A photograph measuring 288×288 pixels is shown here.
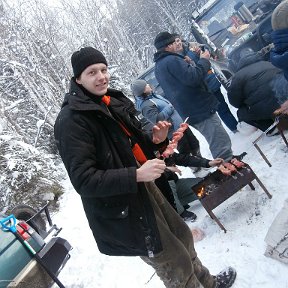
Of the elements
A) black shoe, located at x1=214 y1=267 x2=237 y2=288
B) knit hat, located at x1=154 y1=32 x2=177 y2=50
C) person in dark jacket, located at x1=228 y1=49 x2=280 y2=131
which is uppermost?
knit hat, located at x1=154 y1=32 x2=177 y2=50

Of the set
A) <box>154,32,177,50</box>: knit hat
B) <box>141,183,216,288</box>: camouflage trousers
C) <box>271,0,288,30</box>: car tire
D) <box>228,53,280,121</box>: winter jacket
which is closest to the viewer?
<box>141,183,216,288</box>: camouflage trousers

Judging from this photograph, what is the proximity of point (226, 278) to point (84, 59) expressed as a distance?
2245 mm

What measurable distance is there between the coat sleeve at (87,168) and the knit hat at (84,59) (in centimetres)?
34

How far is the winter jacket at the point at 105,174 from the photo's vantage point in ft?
6.68

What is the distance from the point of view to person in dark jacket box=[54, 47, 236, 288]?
6.70 feet

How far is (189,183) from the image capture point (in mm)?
4719

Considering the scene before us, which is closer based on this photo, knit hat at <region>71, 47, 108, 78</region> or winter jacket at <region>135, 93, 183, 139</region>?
knit hat at <region>71, 47, 108, 78</region>

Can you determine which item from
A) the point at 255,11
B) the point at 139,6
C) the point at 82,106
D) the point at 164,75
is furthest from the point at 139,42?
the point at 82,106

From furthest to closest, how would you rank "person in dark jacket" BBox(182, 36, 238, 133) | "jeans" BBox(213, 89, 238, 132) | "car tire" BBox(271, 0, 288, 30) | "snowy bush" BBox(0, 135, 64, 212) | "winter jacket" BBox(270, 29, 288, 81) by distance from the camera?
"snowy bush" BBox(0, 135, 64, 212) → "jeans" BBox(213, 89, 238, 132) → "person in dark jacket" BBox(182, 36, 238, 133) → "winter jacket" BBox(270, 29, 288, 81) → "car tire" BBox(271, 0, 288, 30)

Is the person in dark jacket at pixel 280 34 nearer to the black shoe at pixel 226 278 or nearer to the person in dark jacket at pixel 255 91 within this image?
the black shoe at pixel 226 278

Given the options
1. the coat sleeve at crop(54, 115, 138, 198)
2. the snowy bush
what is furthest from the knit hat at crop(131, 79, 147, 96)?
the snowy bush

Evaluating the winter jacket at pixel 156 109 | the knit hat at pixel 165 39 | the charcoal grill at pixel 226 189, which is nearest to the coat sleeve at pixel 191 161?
the charcoal grill at pixel 226 189

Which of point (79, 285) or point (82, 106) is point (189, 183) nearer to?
point (79, 285)

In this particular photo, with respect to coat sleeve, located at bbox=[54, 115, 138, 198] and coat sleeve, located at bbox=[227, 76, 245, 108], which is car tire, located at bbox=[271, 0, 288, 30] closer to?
coat sleeve, located at bbox=[54, 115, 138, 198]
